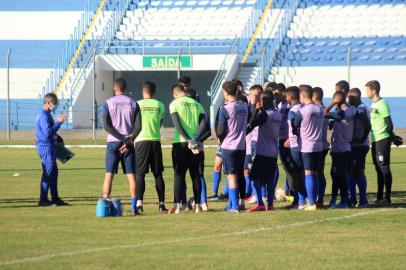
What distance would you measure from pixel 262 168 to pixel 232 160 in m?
0.76

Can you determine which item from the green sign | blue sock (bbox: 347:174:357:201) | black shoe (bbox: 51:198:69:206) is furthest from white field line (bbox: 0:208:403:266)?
the green sign

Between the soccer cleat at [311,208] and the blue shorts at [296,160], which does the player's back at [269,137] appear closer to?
the blue shorts at [296,160]

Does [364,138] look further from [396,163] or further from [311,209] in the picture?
[396,163]

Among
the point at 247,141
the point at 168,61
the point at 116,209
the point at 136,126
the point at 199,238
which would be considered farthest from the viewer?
the point at 168,61

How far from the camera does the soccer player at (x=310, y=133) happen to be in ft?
51.5

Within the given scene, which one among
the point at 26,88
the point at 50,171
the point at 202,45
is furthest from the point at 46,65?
the point at 50,171

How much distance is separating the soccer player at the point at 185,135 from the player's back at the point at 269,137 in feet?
3.52

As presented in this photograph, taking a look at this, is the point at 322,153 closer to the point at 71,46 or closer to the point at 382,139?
the point at 382,139

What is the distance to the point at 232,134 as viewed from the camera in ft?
50.4

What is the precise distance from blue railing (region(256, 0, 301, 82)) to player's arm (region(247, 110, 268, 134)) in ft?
98.2

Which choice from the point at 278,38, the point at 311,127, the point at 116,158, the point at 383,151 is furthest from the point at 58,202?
the point at 278,38

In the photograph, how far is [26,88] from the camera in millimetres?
48469

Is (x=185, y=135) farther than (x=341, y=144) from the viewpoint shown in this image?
No

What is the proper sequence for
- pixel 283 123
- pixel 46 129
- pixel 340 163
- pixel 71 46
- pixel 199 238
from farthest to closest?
pixel 71 46 → pixel 283 123 → pixel 46 129 → pixel 340 163 → pixel 199 238
